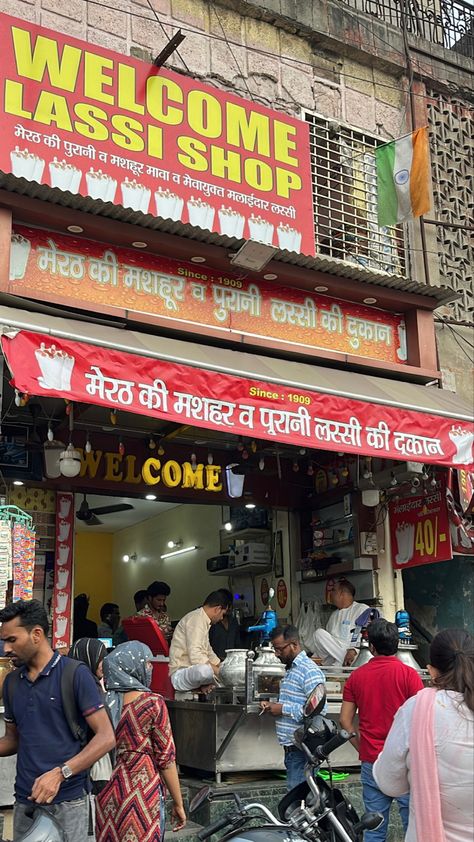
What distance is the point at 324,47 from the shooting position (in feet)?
37.5

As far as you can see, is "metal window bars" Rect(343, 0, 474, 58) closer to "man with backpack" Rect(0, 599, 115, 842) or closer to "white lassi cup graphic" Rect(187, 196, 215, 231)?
"white lassi cup graphic" Rect(187, 196, 215, 231)

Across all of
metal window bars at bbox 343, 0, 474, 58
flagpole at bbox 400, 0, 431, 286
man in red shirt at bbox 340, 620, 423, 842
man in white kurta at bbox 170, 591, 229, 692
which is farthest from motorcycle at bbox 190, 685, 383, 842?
metal window bars at bbox 343, 0, 474, 58

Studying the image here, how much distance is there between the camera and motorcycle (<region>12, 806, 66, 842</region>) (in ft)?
11.8

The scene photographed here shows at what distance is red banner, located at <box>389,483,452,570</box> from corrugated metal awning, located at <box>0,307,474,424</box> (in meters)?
1.32

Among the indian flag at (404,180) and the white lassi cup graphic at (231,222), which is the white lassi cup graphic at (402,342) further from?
the white lassi cup graphic at (231,222)

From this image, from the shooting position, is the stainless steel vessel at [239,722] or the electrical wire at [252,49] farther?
the electrical wire at [252,49]

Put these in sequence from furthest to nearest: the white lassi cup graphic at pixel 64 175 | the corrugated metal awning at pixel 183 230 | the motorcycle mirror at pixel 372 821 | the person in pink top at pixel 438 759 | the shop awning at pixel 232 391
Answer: the white lassi cup graphic at pixel 64 175 → the corrugated metal awning at pixel 183 230 → the shop awning at pixel 232 391 → the motorcycle mirror at pixel 372 821 → the person in pink top at pixel 438 759

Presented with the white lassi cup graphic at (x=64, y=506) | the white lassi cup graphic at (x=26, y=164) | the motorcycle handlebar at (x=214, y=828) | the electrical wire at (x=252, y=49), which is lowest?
the motorcycle handlebar at (x=214, y=828)

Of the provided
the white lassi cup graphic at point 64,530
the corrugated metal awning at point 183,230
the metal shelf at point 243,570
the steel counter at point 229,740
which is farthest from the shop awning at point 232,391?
the metal shelf at point 243,570

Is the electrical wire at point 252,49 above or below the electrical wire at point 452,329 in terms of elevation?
above

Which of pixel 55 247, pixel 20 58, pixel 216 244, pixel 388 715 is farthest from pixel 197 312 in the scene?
pixel 388 715

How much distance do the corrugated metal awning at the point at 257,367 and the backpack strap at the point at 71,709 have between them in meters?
2.98

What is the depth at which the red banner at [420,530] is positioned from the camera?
980cm

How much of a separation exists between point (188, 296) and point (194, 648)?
3284 mm
